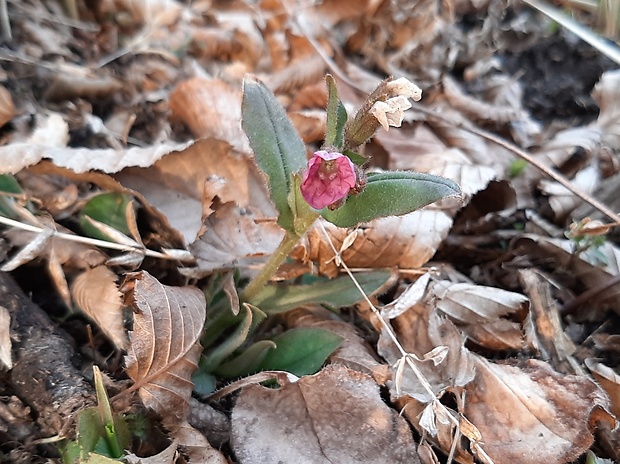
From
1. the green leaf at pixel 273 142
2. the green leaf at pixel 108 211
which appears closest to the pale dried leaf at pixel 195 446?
the green leaf at pixel 273 142

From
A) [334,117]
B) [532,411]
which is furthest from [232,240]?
[532,411]

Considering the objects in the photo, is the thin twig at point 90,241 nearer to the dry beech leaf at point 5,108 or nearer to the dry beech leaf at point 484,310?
the dry beech leaf at point 5,108

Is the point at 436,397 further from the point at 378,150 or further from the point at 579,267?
the point at 378,150

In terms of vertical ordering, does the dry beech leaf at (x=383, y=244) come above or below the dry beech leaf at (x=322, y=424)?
above

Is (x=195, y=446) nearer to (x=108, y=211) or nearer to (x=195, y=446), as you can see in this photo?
(x=195, y=446)

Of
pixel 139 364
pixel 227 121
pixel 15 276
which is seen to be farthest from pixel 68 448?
pixel 227 121

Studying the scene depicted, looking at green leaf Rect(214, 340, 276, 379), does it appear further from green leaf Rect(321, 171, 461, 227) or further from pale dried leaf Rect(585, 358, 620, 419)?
pale dried leaf Rect(585, 358, 620, 419)

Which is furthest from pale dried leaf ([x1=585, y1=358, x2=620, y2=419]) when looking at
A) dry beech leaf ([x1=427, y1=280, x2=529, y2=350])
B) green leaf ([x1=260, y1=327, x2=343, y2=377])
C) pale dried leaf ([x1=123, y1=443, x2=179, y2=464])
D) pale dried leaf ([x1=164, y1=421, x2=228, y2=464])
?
pale dried leaf ([x1=123, y1=443, x2=179, y2=464])
